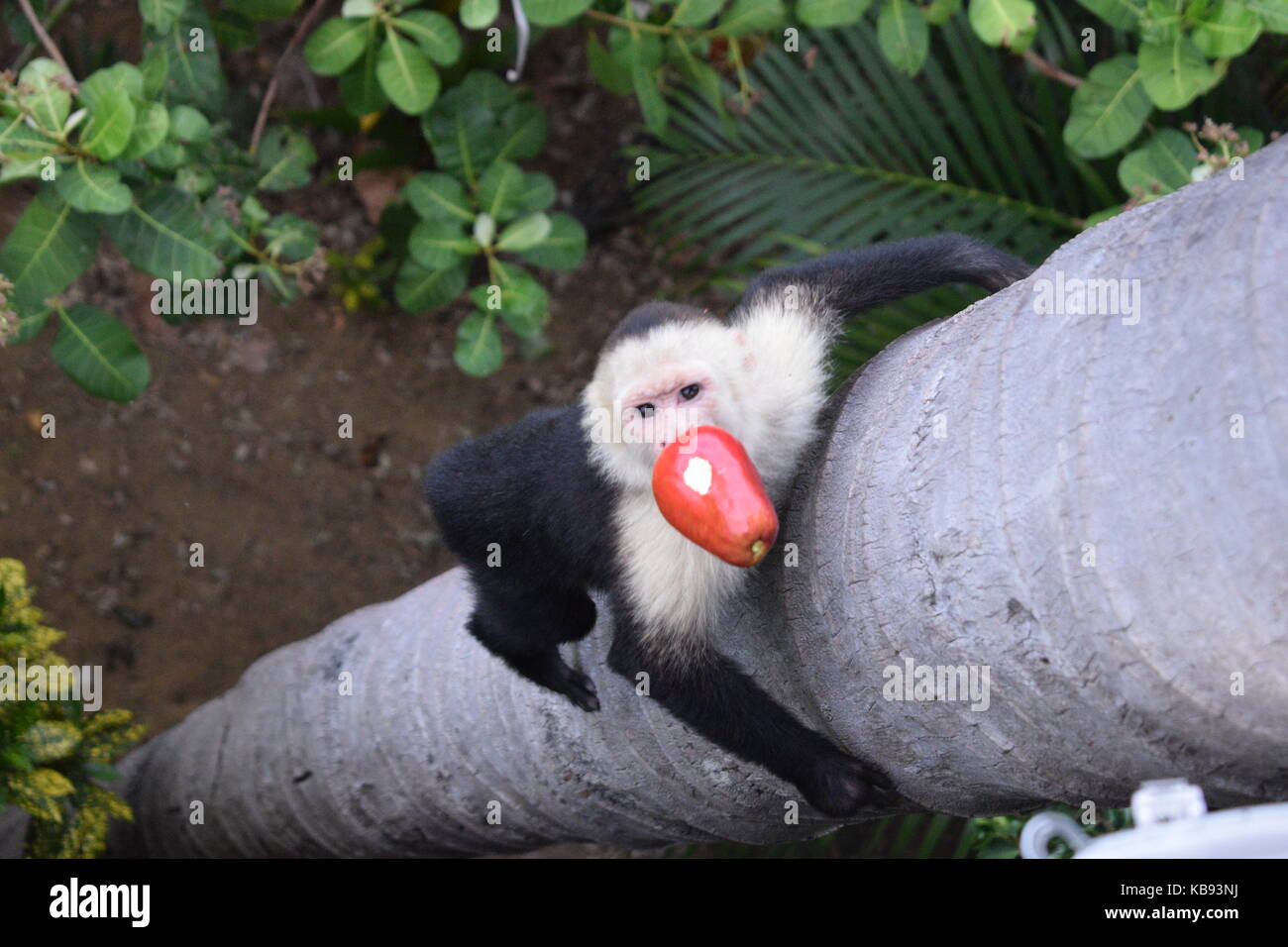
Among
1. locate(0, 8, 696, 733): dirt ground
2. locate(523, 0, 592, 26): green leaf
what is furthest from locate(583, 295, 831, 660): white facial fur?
locate(0, 8, 696, 733): dirt ground

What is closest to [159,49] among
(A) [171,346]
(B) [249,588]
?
(A) [171,346]

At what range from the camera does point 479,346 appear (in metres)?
3.51

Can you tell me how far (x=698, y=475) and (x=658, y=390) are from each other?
39 centimetres

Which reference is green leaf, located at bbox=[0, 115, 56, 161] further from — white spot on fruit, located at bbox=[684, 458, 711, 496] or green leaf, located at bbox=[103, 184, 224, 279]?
white spot on fruit, located at bbox=[684, 458, 711, 496]

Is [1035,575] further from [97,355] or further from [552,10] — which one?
[97,355]

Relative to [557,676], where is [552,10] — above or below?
above

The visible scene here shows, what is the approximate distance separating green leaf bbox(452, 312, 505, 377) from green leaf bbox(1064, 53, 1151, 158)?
180cm

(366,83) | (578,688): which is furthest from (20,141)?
(578,688)

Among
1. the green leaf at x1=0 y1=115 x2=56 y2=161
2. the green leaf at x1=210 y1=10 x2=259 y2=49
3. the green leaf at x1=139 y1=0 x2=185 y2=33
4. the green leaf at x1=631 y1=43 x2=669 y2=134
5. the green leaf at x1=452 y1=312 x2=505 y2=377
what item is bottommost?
the green leaf at x1=452 y1=312 x2=505 y2=377

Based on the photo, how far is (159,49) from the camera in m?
2.96

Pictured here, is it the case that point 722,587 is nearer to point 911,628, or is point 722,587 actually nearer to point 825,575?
point 825,575

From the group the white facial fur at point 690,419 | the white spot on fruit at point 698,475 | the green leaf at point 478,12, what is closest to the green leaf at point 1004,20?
the white facial fur at point 690,419

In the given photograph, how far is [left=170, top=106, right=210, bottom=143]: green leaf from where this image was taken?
2.88m

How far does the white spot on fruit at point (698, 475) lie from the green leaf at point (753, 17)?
70.1 inches
